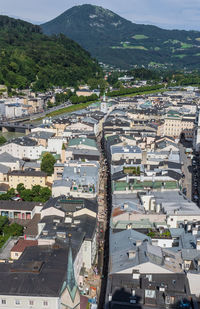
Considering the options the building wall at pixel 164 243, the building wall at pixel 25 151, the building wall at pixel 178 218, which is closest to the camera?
the building wall at pixel 164 243

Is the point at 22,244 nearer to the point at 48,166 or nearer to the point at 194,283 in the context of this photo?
the point at 194,283

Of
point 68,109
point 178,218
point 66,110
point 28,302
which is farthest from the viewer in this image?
point 68,109

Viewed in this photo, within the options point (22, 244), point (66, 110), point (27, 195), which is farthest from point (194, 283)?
point (66, 110)

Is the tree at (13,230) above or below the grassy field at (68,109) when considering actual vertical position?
below

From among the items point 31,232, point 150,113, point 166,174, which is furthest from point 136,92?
point 31,232

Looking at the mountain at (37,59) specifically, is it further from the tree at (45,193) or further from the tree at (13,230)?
the tree at (13,230)

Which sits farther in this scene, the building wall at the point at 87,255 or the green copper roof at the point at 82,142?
the green copper roof at the point at 82,142

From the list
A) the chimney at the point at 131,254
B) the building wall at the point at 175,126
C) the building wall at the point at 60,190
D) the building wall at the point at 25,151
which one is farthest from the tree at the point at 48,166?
the building wall at the point at 175,126
